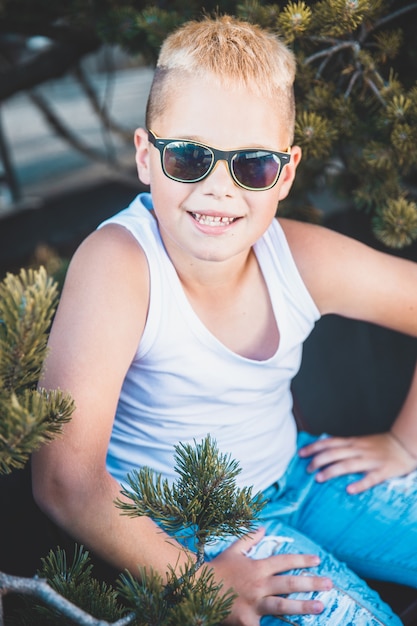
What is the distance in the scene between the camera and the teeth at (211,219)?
1441mm

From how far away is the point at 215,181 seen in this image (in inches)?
54.7

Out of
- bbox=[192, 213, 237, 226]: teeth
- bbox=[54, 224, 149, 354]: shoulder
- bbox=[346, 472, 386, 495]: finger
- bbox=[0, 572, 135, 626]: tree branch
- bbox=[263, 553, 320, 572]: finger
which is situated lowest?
bbox=[346, 472, 386, 495]: finger

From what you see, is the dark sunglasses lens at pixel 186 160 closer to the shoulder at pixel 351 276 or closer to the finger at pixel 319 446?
the shoulder at pixel 351 276

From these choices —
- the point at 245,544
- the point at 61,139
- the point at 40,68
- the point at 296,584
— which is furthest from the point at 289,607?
the point at 61,139

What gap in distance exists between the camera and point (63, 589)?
94cm

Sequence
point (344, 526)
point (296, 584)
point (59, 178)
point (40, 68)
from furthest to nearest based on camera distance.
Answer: point (59, 178), point (40, 68), point (344, 526), point (296, 584)

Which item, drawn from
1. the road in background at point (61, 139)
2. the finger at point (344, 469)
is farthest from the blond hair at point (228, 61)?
the road in background at point (61, 139)

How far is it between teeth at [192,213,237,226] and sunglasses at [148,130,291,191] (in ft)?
0.28

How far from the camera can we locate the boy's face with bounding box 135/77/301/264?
54.6 inches

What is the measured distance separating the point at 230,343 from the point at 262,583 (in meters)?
0.55

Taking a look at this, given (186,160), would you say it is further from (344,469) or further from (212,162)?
(344,469)

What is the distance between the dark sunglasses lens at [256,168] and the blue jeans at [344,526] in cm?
79

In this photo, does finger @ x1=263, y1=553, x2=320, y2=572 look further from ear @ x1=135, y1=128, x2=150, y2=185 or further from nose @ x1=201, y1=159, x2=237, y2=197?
ear @ x1=135, y1=128, x2=150, y2=185

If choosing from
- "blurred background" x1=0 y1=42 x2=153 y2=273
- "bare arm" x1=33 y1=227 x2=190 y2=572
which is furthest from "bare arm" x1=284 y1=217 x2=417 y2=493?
"blurred background" x1=0 y1=42 x2=153 y2=273
